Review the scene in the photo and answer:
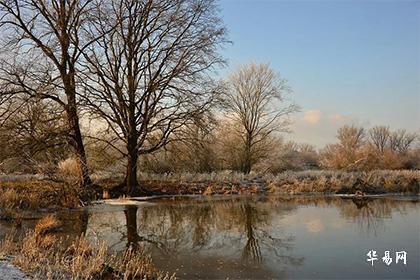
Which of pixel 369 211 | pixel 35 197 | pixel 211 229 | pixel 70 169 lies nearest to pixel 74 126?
pixel 70 169

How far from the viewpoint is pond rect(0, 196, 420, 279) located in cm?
825

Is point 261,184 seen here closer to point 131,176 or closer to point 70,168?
point 131,176

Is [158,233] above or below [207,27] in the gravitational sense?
below

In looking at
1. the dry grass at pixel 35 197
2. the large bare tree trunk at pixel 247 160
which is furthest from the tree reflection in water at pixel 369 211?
the large bare tree trunk at pixel 247 160

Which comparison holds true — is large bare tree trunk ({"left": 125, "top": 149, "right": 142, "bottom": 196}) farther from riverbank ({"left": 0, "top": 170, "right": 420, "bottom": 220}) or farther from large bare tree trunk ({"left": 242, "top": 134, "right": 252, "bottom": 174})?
large bare tree trunk ({"left": 242, "top": 134, "right": 252, "bottom": 174})

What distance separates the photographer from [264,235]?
11484 millimetres

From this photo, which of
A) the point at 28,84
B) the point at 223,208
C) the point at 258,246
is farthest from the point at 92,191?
the point at 258,246

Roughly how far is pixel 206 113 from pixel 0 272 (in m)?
15.9

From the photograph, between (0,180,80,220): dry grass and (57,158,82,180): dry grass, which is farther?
(57,158,82,180): dry grass

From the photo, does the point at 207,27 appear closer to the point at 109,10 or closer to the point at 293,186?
the point at 109,10

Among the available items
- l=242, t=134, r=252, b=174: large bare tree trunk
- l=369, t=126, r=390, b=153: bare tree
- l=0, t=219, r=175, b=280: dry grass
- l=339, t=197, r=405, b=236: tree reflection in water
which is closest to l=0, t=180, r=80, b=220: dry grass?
l=0, t=219, r=175, b=280: dry grass

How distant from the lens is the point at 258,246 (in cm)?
1021

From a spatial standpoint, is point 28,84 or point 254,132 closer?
point 28,84

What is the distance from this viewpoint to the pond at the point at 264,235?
825cm
